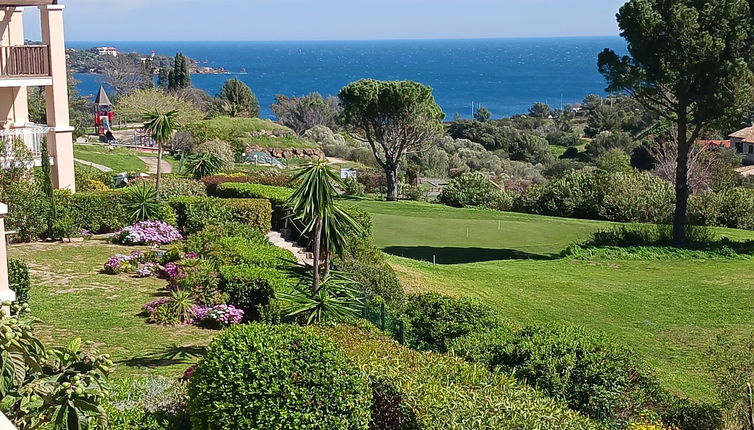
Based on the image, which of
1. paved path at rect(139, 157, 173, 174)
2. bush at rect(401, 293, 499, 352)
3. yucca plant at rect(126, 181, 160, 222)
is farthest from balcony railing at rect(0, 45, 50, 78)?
bush at rect(401, 293, 499, 352)

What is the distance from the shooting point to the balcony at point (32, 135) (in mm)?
22812

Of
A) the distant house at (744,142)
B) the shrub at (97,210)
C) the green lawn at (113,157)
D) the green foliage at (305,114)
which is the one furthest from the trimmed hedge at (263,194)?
the green foliage at (305,114)

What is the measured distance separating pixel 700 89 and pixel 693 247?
4.63 m

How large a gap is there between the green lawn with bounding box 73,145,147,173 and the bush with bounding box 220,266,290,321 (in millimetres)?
22977

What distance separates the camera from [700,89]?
2523 centimetres

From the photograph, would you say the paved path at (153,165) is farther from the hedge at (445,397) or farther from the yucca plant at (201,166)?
the hedge at (445,397)

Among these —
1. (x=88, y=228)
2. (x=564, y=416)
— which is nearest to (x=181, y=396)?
(x=564, y=416)

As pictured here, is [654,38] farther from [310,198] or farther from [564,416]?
[564,416]

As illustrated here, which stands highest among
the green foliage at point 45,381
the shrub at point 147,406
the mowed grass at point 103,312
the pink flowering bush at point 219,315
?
the green foliage at point 45,381

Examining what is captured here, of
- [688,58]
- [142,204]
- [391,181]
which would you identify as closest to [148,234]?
[142,204]

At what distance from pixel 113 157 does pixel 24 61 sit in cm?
1658

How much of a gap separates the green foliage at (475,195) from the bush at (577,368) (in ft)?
78.7

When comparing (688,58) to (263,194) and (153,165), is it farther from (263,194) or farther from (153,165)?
(153,165)

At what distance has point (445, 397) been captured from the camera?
807cm
